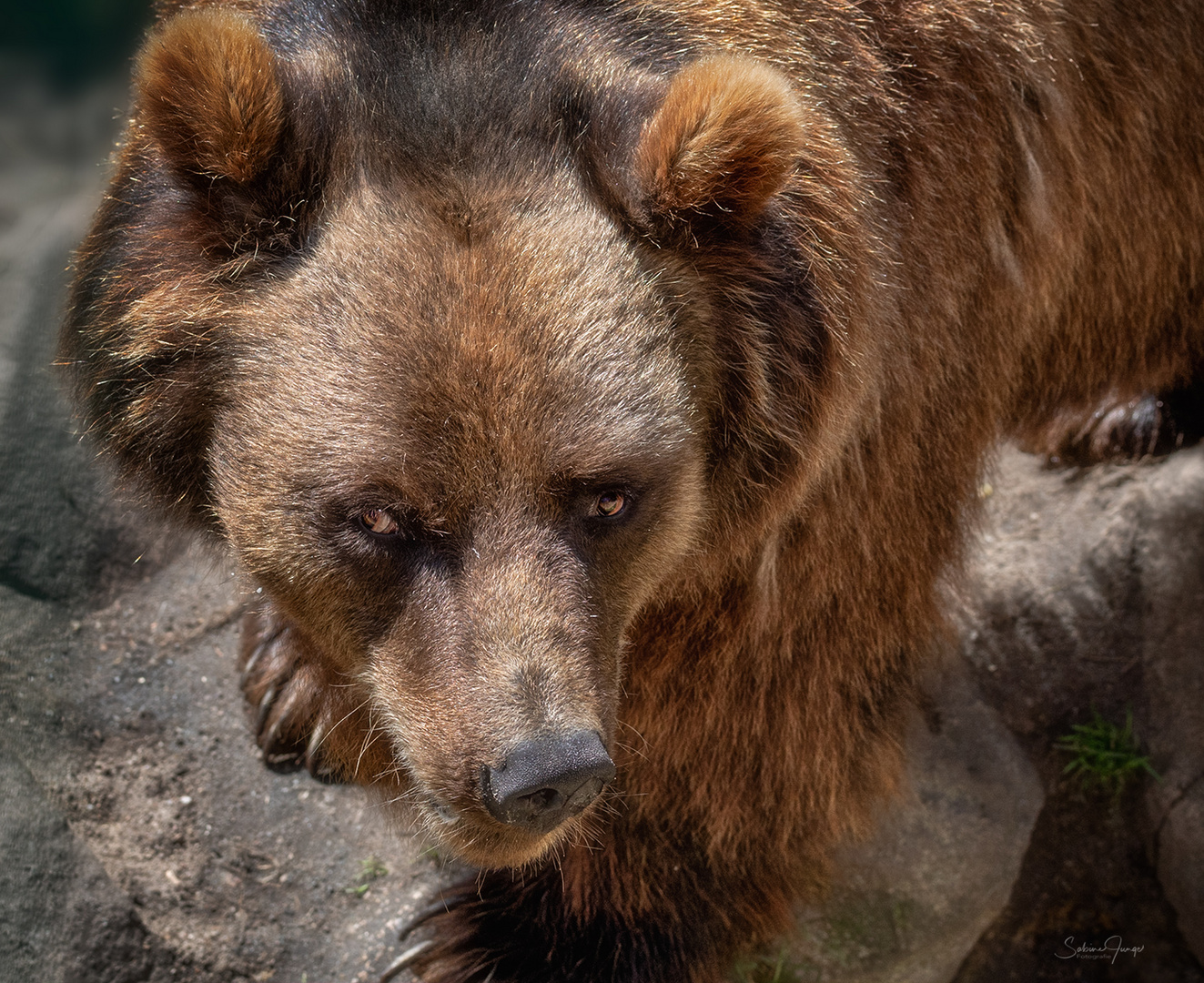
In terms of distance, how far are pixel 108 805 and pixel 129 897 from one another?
34 cm

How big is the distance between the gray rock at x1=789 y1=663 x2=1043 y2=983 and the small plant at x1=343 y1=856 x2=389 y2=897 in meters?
1.46

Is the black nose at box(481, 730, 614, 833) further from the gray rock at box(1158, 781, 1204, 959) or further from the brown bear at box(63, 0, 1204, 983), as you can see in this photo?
the gray rock at box(1158, 781, 1204, 959)

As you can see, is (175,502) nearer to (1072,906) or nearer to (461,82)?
(461,82)

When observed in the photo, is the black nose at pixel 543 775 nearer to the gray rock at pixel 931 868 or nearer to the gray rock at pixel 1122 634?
the gray rock at pixel 931 868

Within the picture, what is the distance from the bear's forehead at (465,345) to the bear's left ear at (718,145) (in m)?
0.15

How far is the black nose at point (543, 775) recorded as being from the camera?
7.16 ft

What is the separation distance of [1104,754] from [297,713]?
10.4ft

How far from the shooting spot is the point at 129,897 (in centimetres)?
371

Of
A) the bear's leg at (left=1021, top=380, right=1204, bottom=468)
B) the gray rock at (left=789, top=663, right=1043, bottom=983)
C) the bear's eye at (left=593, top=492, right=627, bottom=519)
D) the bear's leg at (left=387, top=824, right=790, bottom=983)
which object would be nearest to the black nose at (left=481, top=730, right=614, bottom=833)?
the bear's eye at (left=593, top=492, right=627, bottom=519)

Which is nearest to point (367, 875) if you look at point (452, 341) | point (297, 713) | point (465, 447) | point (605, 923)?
point (297, 713)

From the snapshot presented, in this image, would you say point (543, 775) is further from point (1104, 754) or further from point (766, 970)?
point (1104, 754)

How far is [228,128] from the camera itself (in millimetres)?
2209

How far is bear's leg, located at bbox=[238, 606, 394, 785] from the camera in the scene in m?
3.23

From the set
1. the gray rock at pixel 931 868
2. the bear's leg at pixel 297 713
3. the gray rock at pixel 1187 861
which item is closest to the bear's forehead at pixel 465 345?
the bear's leg at pixel 297 713
